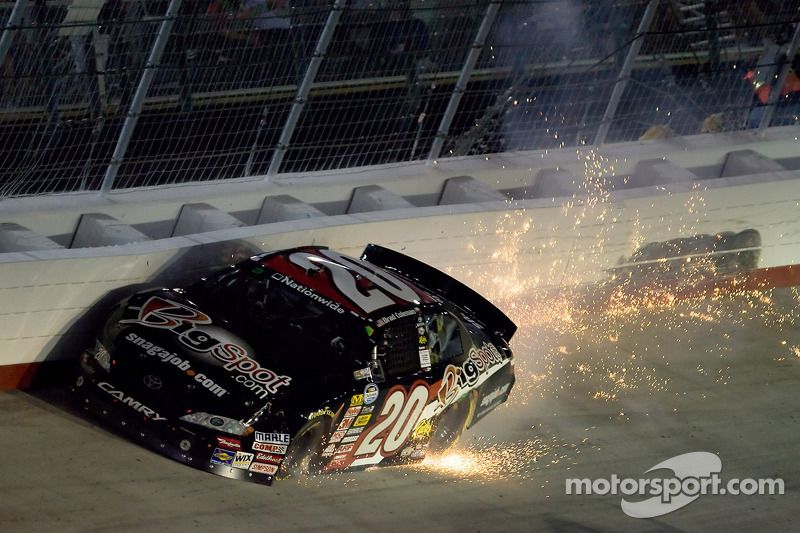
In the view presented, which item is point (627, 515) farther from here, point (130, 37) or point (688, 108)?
point (688, 108)

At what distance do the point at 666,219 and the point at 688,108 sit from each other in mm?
1787

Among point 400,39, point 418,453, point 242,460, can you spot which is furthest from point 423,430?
point 400,39

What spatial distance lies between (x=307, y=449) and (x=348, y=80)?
3954 millimetres

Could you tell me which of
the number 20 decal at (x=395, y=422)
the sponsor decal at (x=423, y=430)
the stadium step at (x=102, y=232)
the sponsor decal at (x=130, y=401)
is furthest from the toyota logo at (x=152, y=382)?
the stadium step at (x=102, y=232)

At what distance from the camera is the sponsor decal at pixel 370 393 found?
8281 mm

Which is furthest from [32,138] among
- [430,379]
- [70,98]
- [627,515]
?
[627,515]

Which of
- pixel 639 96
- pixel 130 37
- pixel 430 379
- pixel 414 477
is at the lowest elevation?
pixel 414 477

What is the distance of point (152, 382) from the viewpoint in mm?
7977

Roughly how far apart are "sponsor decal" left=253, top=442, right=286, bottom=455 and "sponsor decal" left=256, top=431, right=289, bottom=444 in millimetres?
21

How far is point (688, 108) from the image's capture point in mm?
13680

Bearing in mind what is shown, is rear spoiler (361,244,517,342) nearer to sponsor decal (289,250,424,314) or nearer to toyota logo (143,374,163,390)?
sponsor decal (289,250,424,314)

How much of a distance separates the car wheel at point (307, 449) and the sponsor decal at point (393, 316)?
873 millimetres

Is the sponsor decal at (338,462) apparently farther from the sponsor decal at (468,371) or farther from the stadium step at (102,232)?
the stadium step at (102,232)

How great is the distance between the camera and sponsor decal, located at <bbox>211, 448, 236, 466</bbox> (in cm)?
780
